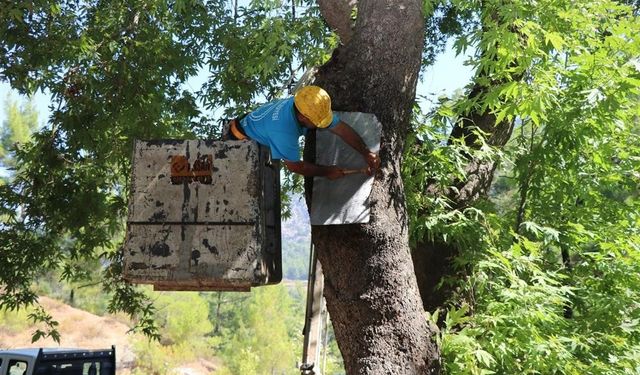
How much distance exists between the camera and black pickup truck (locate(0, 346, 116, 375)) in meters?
9.37

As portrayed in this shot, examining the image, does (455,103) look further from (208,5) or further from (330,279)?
(208,5)

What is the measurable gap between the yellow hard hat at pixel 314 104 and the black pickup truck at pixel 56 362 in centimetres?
754

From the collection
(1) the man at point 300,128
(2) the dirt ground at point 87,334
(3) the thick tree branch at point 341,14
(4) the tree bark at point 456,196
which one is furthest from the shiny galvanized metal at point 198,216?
(2) the dirt ground at point 87,334

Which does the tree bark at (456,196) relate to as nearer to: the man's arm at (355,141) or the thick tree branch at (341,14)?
the thick tree branch at (341,14)

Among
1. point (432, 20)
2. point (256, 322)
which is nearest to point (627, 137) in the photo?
point (432, 20)

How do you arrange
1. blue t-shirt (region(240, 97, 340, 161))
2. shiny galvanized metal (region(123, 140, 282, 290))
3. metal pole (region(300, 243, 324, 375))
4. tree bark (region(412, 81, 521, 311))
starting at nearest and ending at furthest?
shiny galvanized metal (region(123, 140, 282, 290))
blue t-shirt (region(240, 97, 340, 161))
tree bark (region(412, 81, 521, 311))
metal pole (region(300, 243, 324, 375))

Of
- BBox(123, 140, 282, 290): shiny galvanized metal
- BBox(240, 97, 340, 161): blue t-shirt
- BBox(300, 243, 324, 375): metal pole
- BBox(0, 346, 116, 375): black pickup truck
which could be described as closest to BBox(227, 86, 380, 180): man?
BBox(240, 97, 340, 161): blue t-shirt

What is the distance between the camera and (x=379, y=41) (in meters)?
3.70

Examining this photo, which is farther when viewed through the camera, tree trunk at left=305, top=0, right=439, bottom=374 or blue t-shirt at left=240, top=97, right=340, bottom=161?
tree trunk at left=305, top=0, right=439, bottom=374

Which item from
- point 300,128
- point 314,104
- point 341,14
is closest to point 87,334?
point 341,14

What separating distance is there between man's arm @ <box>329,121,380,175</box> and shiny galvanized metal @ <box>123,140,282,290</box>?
401 mm

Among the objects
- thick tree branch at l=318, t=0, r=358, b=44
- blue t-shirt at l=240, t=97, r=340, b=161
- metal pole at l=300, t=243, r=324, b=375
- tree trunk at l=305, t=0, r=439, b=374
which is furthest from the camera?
metal pole at l=300, t=243, r=324, b=375

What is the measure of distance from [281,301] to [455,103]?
35.6m

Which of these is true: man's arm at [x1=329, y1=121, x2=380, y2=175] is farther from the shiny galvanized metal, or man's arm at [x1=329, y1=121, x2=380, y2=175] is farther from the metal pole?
the metal pole
